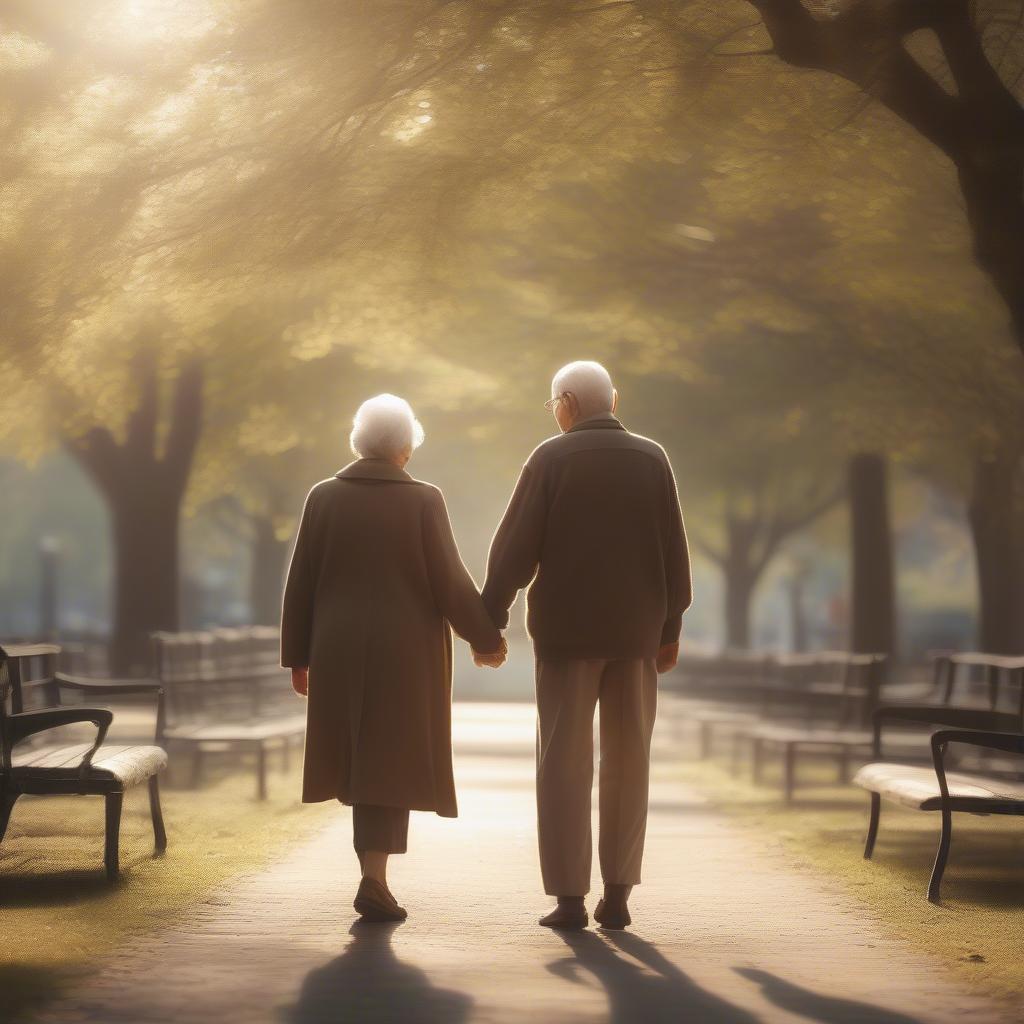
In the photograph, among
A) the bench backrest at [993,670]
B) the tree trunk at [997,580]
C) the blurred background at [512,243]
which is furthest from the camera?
the tree trunk at [997,580]

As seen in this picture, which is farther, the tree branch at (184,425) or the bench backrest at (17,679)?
the tree branch at (184,425)

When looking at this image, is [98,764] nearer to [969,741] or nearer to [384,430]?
[384,430]

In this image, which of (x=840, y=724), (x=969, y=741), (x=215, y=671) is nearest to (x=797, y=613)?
(x=215, y=671)

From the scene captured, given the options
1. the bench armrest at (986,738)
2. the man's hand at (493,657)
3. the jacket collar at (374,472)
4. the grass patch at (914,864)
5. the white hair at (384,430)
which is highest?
the white hair at (384,430)

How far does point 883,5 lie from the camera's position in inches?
326

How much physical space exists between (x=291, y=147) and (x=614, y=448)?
297cm

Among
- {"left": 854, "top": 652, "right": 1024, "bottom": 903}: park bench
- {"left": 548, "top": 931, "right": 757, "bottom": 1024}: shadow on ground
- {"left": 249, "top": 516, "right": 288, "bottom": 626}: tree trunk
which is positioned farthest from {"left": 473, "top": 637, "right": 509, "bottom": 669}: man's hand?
{"left": 249, "top": 516, "right": 288, "bottom": 626}: tree trunk

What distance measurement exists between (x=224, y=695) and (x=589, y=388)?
31.6 feet

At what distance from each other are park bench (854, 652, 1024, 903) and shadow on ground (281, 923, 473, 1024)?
2.75 metres

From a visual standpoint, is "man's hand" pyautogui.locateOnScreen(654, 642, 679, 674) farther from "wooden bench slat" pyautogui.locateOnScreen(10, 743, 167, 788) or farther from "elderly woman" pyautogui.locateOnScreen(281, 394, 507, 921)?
"wooden bench slat" pyautogui.locateOnScreen(10, 743, 167, 788)

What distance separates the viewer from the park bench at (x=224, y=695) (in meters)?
12.6

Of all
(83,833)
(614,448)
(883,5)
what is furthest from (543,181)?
(83,833)

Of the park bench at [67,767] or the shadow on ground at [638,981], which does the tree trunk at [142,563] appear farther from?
the shadow on ground at [638,981]

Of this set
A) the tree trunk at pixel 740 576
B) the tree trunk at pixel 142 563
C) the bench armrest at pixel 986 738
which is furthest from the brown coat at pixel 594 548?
the tree trunk at pixel 740 576
